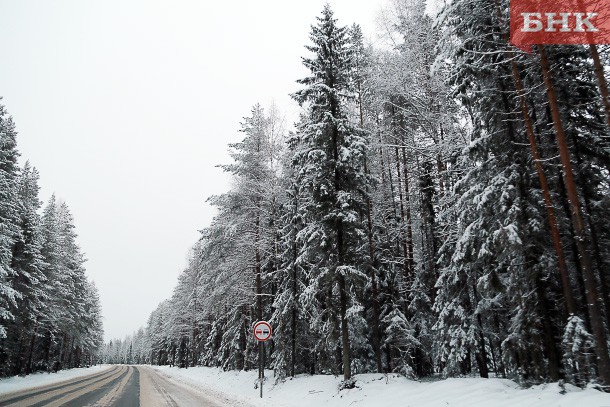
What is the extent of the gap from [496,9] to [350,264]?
33.8ft

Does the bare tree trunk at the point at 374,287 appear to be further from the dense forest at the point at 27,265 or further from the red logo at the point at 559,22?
Answer: the dense forest at the point at 27,265

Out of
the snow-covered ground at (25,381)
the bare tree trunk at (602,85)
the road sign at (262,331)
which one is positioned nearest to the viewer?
the bare tree trunk at (602,85)

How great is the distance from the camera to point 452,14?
11.3m

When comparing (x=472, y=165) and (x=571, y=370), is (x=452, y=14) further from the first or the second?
(x=571, y=370)

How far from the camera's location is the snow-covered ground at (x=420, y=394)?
696cm

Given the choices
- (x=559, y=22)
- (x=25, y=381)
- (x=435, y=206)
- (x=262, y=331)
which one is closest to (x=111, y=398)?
(x=262, y=331)

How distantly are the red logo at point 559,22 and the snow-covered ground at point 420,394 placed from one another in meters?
7.72

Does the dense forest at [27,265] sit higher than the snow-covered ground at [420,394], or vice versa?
the dense forest at [27,265]

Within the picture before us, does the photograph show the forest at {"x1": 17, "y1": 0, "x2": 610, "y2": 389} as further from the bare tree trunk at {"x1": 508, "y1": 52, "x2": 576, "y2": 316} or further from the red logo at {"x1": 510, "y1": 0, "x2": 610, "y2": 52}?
the red logo at {"x1": 510, "y1": 0, "x2": 610, "y2": 52}

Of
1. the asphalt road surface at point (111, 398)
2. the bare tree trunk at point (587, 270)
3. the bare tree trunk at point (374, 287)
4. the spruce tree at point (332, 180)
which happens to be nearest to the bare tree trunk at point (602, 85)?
the bare tree trunk at point (587, 270)

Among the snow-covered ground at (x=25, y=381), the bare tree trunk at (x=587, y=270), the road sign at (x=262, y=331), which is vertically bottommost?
the snow-covered ground at (x=25, y=381)

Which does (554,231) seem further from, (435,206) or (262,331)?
(262,331)

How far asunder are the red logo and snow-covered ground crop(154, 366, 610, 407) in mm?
7718

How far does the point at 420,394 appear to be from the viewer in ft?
34.6
